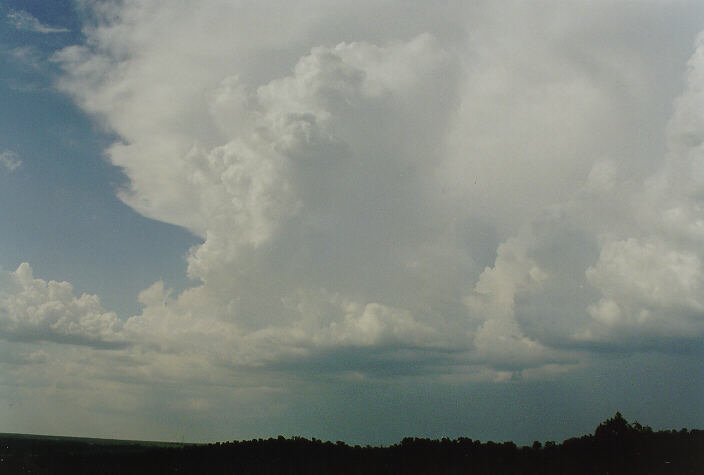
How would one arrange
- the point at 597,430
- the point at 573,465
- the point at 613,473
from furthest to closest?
1. the point at 597,430
2. the point at 573,465
3. the point at 613,473

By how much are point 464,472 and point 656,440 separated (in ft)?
190

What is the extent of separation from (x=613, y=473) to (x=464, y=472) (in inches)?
2039

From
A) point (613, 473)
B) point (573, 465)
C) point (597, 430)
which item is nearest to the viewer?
point (613, 473)

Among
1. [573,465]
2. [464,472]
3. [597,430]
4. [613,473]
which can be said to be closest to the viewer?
[613,473]

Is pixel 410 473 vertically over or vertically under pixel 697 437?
under

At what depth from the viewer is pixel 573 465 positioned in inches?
6447

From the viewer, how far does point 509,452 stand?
623 feet

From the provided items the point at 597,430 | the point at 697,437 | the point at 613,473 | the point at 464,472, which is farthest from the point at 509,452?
the point at 697,437

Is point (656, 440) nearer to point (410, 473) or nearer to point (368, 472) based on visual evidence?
point (410, 473)

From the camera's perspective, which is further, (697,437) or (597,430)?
(597,430)

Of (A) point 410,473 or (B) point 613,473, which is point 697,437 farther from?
(A) point 410,473

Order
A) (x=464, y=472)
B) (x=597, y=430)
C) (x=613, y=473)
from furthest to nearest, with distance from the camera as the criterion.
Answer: (x=464, y=472) → (x=597, y=430) → (x=613, y=473)

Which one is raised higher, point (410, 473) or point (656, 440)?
point (656, 440)

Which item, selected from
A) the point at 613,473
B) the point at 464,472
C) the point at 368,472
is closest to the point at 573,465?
the point at 613,473
